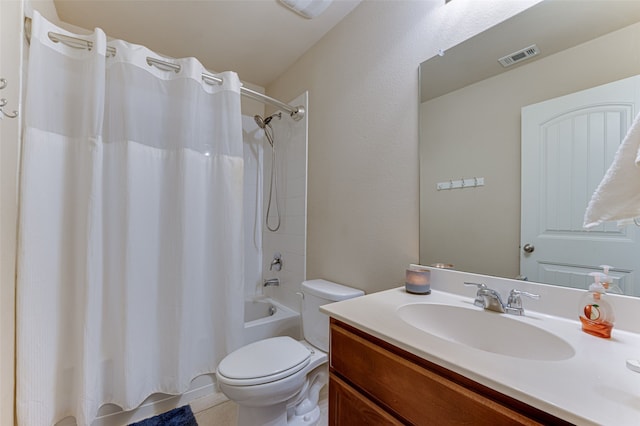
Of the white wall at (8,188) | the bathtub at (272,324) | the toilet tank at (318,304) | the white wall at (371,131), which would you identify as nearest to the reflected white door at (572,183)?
the white wall at (371,131)

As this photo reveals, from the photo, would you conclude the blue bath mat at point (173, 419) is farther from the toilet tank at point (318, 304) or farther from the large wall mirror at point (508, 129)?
the large wall mirror at point (508, 129)

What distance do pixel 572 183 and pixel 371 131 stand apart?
890 millimetres

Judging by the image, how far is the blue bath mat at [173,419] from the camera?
1358 mm

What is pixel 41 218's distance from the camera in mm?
1136

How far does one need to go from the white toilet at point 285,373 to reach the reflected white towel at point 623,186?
3.37 feet

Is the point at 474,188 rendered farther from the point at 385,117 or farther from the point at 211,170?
the point at 211,170

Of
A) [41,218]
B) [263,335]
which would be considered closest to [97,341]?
[41,218]

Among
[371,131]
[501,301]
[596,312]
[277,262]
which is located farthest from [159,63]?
[596,312]

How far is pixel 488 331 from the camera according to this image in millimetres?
841

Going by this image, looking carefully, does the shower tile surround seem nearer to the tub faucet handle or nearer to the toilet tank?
the tub faucet handle

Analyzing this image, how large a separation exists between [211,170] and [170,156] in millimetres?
231

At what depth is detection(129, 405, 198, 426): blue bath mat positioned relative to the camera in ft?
4.46

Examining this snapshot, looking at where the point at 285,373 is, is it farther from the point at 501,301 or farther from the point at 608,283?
the point at 608,283

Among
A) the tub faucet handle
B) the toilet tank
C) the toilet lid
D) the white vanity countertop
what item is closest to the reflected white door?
the white vanity countertop
